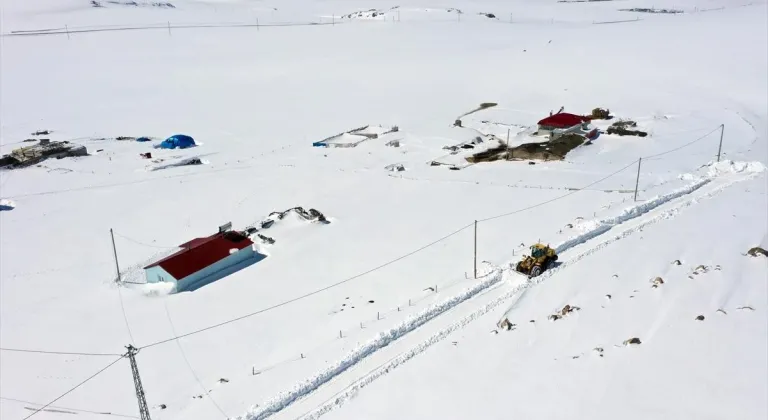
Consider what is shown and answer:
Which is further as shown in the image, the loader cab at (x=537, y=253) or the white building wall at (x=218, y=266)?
the white building wall at (x=218, y=266)

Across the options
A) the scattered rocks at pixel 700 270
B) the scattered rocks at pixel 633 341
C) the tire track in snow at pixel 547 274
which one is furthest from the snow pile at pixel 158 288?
the scattered rocks at pixel 700 270

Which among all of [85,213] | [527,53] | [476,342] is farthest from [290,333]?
[527,53]

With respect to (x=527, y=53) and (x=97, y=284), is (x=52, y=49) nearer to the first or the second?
(x=527, y=53)

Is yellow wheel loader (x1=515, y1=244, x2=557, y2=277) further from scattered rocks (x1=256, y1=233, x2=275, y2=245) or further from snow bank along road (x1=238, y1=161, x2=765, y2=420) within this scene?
scattered rocks (x1=256, y1=233, x2=275, y2=245)

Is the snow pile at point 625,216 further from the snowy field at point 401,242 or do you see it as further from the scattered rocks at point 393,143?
the scattered rocks at point 393,143

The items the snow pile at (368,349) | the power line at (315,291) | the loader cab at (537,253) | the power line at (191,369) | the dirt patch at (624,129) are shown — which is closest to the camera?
the snow pile at (368,349)
